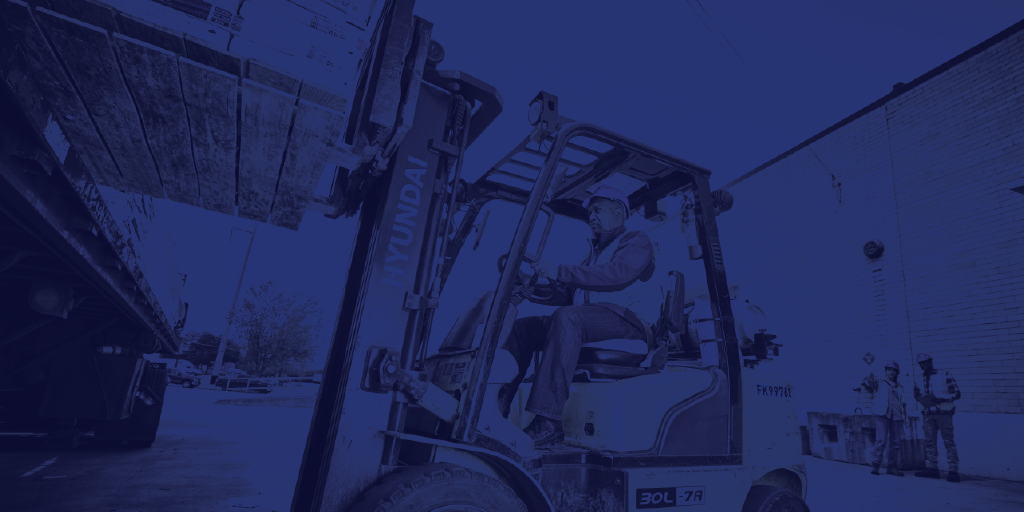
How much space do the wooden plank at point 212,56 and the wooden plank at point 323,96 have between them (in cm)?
22

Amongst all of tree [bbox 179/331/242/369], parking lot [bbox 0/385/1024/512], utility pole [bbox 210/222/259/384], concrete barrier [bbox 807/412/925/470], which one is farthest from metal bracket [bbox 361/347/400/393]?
tree [bbox 179/331/242/369]

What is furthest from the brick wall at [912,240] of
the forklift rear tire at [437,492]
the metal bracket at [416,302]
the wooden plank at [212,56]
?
the wooden plank at [212,56]

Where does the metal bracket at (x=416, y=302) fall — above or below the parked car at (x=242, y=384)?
above

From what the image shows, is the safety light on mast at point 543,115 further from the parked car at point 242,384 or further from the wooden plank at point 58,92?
the parked car at point 242,384

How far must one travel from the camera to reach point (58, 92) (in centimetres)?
205

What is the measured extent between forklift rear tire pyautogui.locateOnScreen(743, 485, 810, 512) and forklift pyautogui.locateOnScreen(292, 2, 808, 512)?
0.04 ft

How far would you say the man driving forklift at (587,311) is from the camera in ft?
9.85

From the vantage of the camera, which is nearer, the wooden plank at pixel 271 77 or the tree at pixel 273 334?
the wooden plank at pixel 271 77

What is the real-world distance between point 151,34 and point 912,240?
505 inches

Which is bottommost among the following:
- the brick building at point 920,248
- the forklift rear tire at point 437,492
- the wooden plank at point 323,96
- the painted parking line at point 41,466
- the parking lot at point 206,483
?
the painted parking line at point 41,466

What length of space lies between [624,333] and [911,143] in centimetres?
1116

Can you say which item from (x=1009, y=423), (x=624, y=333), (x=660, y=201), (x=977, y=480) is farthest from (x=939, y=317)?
(x=624, y=333)

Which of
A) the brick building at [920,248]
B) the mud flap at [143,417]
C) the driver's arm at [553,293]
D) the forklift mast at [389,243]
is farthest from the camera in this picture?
the brick building at [920,248]

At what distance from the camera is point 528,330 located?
3504mm
